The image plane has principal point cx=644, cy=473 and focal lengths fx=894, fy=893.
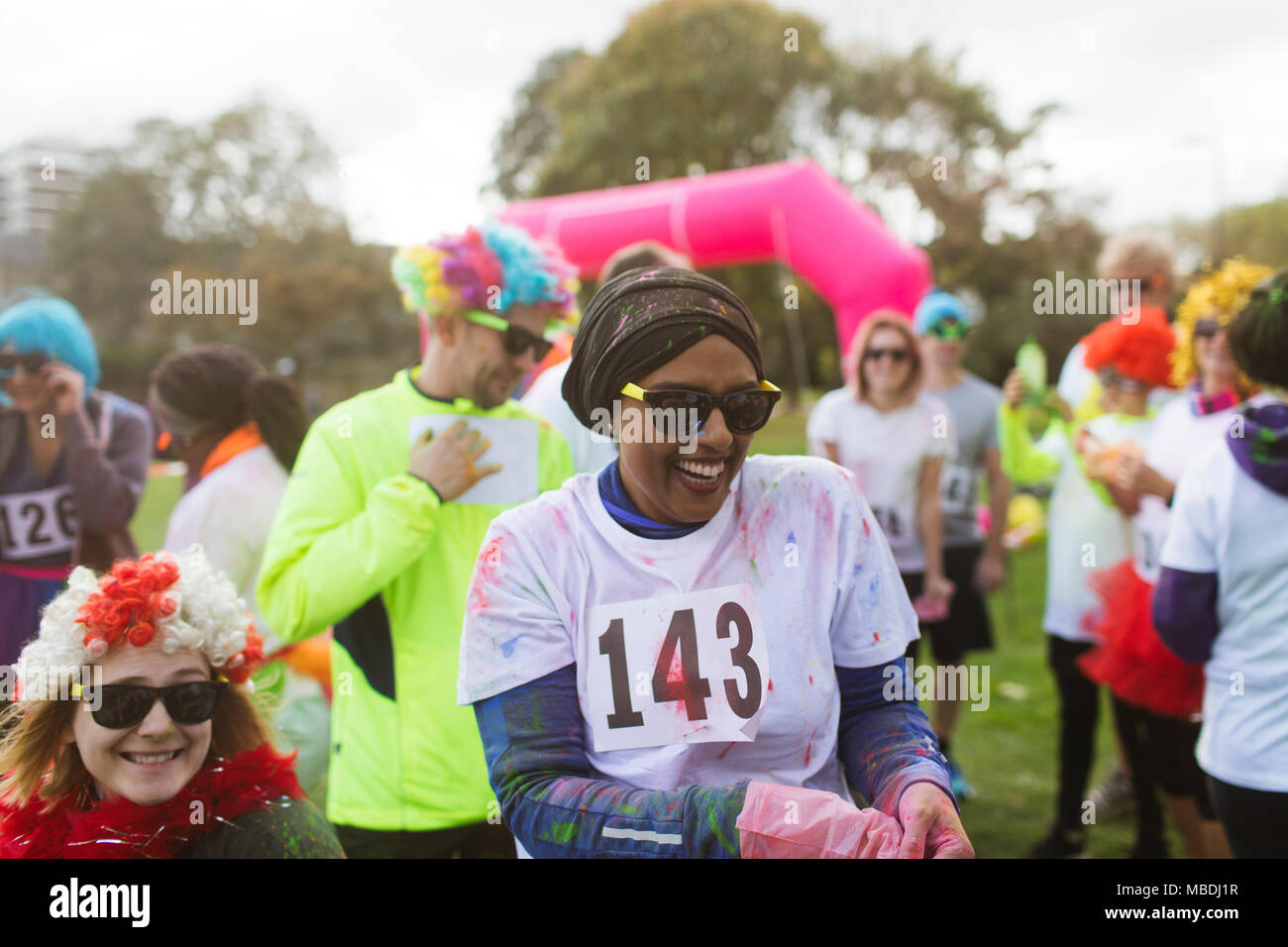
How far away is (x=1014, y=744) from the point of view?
452cm

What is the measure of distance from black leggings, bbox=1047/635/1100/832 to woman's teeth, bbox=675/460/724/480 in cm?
265

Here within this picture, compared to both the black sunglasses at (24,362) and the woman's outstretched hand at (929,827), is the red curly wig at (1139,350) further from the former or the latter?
the black sunglasses at (24,362)

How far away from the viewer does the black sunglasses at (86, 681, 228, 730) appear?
1544 millimetres

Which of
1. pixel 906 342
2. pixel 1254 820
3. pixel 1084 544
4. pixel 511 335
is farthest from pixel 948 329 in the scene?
pixel 511 335

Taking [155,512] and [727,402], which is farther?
[155,512]

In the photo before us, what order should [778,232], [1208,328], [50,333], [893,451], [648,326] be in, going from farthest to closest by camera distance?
[778,232] → [893,451] → [50,333] → [1208,328] → [648,326]

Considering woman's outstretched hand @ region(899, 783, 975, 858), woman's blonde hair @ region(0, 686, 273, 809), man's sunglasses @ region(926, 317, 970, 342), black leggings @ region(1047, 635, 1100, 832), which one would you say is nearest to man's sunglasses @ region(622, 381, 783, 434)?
woman's outstretched hand @ region(899, 783, 975, 858)

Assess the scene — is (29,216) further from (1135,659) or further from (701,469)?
(701,469)

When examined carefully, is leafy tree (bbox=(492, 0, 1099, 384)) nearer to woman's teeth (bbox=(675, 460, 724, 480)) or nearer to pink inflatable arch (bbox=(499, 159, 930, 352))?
pink inflatable arch (bbox=(499, 159, 930, 352))

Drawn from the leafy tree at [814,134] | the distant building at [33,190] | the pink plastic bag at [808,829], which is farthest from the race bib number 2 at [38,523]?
the distant building at [33,190]

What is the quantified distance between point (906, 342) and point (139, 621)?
2988 mm

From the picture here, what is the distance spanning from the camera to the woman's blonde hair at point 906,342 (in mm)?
3693
